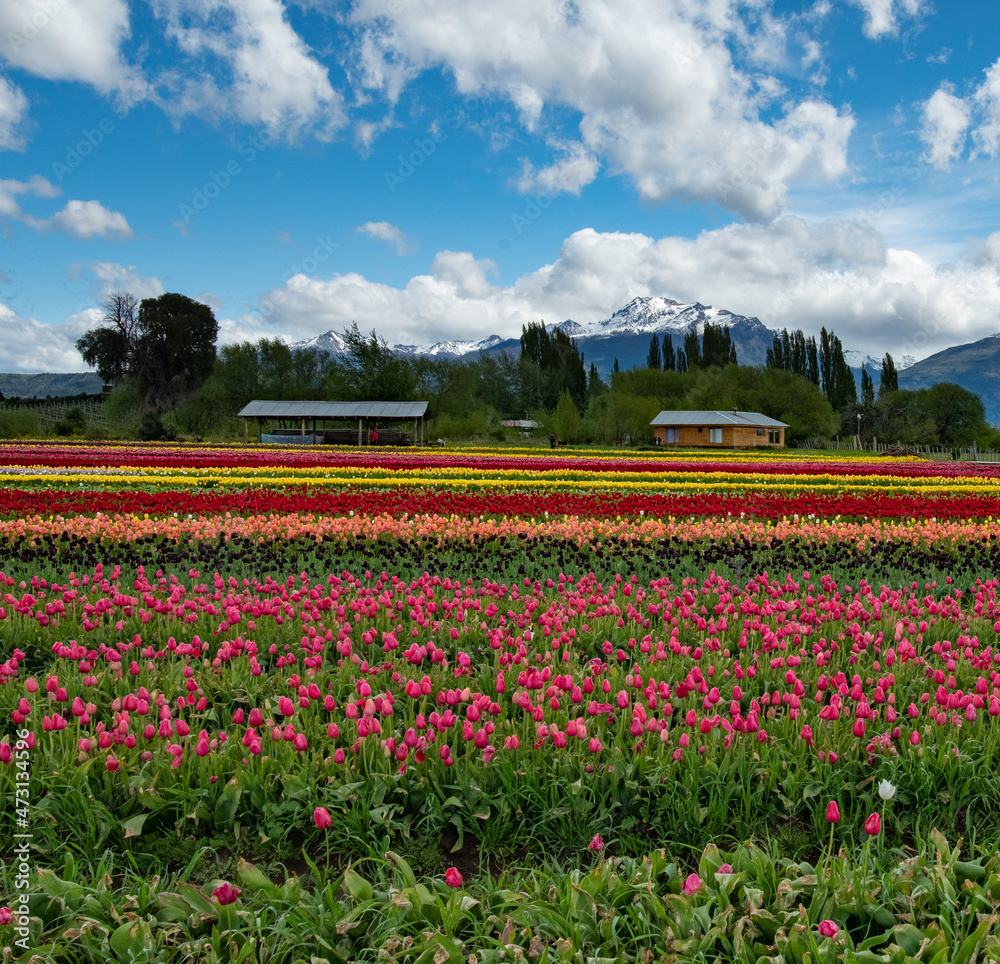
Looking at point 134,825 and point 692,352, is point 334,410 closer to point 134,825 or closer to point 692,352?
point 134,825

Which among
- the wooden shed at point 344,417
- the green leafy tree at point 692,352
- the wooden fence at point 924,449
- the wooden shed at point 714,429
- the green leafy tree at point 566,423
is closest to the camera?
the wooden shed at point 344,417

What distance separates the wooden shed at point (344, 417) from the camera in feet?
180

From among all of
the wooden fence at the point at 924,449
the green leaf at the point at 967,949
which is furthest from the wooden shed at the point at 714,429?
the green leaf at the point at 967,949

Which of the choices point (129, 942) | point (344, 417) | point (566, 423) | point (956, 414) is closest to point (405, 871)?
point (129, 942)

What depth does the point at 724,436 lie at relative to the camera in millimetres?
67938

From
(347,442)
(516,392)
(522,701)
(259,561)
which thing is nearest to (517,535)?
(259,561)

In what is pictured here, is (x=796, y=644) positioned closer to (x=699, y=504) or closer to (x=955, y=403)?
(x=699, y=504)

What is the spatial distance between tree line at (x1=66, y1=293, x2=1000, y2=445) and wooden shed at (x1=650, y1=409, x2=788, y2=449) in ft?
7.30

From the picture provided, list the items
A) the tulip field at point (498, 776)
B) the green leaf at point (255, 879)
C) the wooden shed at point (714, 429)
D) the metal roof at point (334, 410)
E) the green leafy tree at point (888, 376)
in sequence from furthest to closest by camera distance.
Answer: the green leafy tree at point (888, 376), the wooden shed at point (714, 429), the metal roof at point (334, 410), the green leaf at point (255, 879), the tulip field at point (498, 776)

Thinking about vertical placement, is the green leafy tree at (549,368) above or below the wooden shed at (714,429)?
above

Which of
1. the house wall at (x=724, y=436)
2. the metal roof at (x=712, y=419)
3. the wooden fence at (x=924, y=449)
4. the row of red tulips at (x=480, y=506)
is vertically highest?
the metal roof at (x=712, y=419)

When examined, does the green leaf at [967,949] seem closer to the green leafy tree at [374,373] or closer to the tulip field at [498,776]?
the tulip field at [498,776]

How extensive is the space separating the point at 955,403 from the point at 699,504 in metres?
74.3

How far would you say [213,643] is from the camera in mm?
5359
